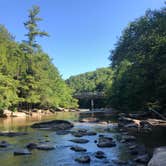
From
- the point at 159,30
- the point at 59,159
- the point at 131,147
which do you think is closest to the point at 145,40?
the point at 159,30

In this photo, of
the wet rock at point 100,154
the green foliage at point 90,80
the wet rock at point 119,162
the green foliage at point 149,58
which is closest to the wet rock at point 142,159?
the wet rock at point 119,162

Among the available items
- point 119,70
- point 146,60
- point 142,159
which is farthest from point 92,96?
point 142,159

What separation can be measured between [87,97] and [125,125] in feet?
231

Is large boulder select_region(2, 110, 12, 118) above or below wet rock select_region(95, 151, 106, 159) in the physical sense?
above

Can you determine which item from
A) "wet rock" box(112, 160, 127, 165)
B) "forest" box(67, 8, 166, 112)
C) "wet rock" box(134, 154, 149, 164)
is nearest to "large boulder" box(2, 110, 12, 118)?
"forest" box(67, 8, 166, 112)

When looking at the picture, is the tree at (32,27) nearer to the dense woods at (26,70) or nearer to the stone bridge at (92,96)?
the dense woods at (26,70)

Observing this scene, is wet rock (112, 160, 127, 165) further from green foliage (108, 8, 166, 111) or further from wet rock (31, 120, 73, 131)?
wet rock (31, 120, 73, 131)

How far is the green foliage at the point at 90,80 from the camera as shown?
451 feet

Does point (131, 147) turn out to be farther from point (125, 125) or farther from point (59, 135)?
point (125, 125)

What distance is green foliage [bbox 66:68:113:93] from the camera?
138 metres

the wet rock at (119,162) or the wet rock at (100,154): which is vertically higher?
the wet rock at (100,154)

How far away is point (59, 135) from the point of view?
27.4 m

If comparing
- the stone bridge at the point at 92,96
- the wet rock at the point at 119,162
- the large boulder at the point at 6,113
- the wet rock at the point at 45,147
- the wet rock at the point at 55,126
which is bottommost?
the wet rock at the point at 119,162

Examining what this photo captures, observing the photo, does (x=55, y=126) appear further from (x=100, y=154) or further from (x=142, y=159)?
(x=142, y=159)
